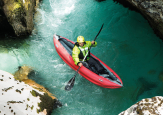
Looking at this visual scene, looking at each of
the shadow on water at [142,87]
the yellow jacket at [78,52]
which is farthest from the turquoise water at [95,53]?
the yellow jacket at [78,52]

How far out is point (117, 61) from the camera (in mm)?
5910

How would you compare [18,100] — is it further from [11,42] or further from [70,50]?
[11,42]

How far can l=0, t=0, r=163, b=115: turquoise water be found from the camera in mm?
5004

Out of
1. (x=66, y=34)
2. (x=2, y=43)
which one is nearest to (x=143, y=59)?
(x=66, y=34)

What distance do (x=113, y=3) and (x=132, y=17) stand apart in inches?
61.1

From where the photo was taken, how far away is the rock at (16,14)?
17.5 ft

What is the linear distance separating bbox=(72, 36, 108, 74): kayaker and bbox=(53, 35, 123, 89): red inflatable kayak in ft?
0.65

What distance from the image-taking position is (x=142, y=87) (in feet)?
16.8

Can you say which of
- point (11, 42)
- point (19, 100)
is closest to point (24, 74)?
point (11, 42)

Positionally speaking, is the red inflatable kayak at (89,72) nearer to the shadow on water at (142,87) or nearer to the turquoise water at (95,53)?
the turquoise water at (95,53)

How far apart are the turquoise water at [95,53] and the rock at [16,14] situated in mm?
635

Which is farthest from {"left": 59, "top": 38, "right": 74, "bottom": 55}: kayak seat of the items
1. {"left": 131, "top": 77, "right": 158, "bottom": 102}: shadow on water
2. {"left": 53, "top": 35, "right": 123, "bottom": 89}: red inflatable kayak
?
{"left": 131, "top": 77, "right": 158, "bottom": 102}: shadow on water

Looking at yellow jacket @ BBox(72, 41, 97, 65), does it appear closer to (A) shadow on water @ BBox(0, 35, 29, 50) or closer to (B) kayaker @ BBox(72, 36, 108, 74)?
(B) kayaker @ BBox(72, 36, 108, 74)

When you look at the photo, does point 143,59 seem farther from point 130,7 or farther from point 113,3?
point 113,3
